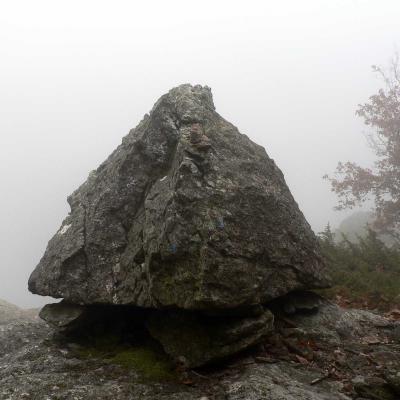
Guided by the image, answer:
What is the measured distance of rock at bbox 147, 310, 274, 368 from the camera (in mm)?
Result: 6605

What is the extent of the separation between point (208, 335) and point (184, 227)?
6.64 ft

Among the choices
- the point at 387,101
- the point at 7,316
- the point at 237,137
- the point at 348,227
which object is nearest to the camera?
the point at 237,137

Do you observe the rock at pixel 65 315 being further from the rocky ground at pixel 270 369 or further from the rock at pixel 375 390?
the rock at pixel 375 390

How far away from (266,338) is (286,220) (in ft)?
8.01

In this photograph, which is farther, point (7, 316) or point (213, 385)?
point (7, 316)

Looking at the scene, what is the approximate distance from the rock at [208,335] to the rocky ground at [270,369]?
11.3 inches

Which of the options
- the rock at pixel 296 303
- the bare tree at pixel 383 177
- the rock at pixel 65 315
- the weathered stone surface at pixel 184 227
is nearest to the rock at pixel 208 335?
the weathered stone surface at pixel 184 227

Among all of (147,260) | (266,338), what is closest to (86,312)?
(147,260)

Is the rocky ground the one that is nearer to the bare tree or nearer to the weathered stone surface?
the weathered stone surface

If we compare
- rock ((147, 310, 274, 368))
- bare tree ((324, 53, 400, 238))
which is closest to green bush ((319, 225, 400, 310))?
rock ((147, 310, 274, 368))

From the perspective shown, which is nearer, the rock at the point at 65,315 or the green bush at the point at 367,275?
the rock at the point at 65,315

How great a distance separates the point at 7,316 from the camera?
870 inches

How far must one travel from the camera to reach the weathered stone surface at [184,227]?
6730mm

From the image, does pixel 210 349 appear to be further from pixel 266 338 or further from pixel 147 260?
pixel 147 260
